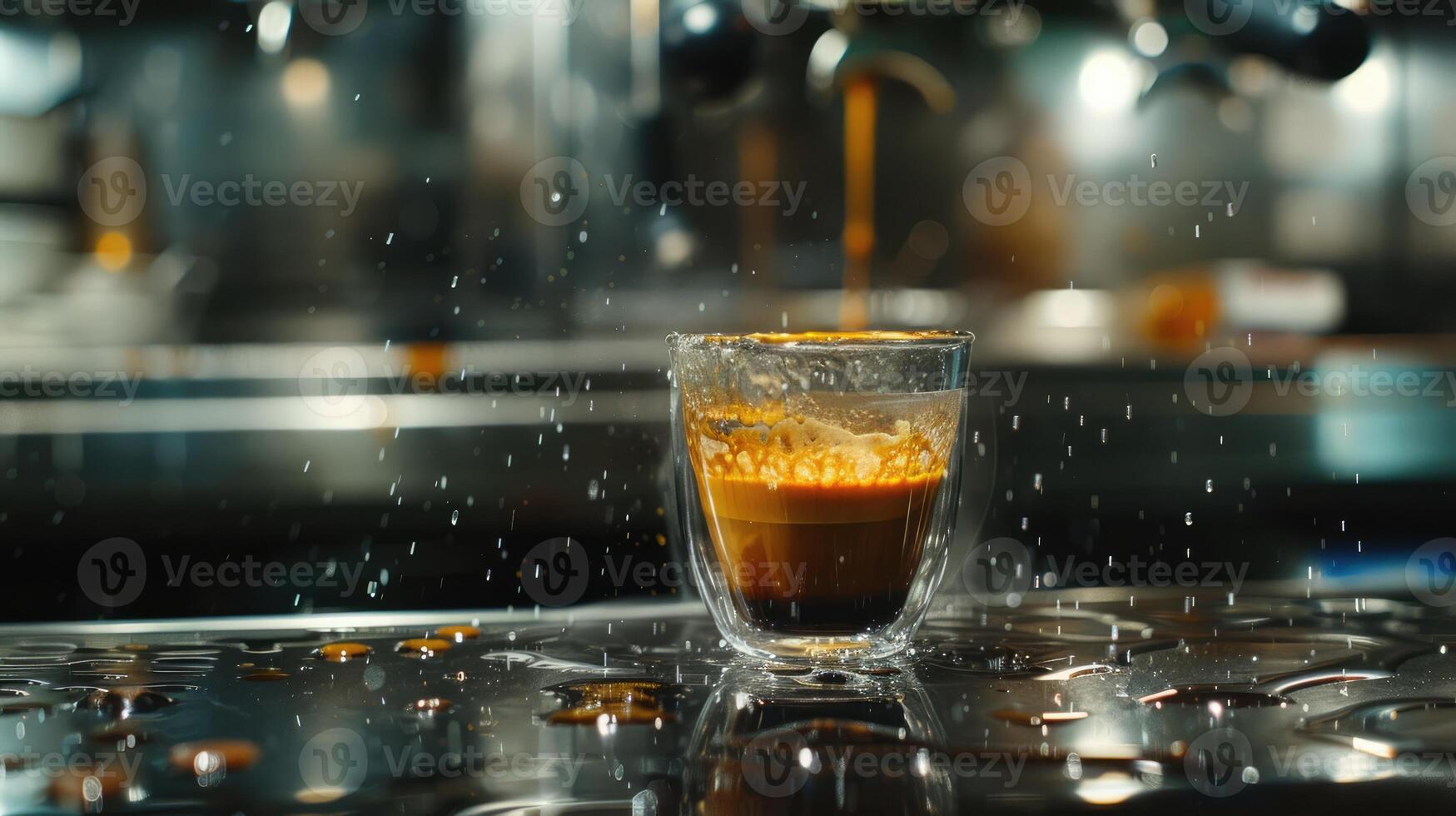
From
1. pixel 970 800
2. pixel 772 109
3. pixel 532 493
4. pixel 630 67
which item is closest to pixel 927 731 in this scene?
pixel 970 800

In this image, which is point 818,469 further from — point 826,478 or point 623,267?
point 623,267

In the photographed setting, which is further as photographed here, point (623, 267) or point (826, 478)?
point (623, 267)

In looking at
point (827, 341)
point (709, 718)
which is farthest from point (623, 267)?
point (709, 718)

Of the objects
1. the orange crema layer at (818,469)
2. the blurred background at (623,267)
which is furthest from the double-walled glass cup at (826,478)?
the blurred background at (623,267)

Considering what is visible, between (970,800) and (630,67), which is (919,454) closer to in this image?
(970,800)

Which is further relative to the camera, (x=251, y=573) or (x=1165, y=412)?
(x=1165, y=412)
